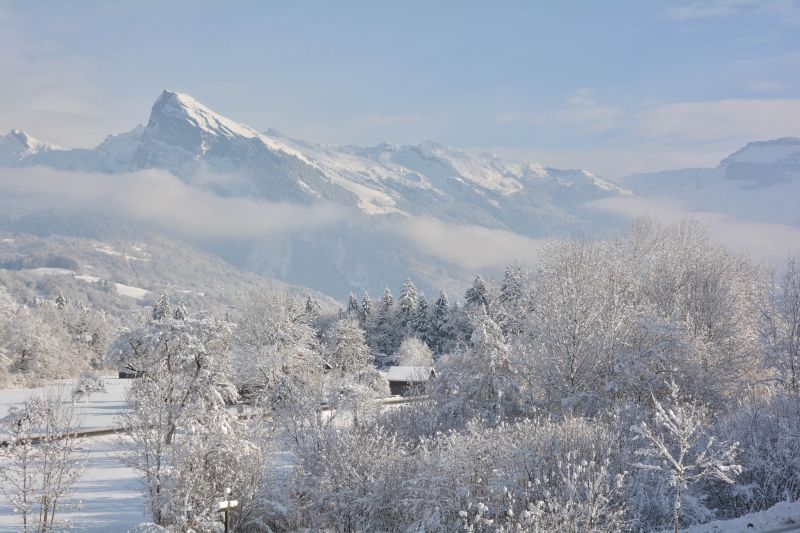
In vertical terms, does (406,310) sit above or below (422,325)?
above

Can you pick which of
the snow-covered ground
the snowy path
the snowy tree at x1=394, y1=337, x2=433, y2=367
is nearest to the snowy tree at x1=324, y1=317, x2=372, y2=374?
the snowy tree at x1=394, y1=337, x2=433, y2=367

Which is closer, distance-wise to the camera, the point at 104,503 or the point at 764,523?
the point at 764,523

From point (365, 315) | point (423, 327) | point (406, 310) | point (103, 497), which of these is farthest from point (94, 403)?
point (365, 315)

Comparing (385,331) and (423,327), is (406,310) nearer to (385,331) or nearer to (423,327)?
(385,331)

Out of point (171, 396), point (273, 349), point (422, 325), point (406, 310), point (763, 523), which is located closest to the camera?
point (763, 523)

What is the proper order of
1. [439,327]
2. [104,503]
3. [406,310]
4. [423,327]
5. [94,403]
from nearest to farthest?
[104,503]
[94,403]
[439,327]
[423,327]
[406,310]

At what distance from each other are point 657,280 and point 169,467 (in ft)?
109

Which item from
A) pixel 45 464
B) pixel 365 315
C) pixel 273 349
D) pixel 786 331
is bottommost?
pixel 45 464

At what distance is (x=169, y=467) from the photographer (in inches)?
745

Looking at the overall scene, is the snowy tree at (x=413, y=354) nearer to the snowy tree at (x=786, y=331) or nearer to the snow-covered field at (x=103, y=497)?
the snow-covered field at (x=103, y=497)

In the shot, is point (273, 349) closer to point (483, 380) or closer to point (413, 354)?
point (483, 380)

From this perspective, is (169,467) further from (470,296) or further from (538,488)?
(470,296)

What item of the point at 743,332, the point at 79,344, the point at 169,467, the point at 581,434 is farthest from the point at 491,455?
the point at 79,344

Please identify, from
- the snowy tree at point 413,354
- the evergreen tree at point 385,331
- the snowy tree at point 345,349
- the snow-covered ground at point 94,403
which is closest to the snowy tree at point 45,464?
the snow-covered ground at point 94,403
